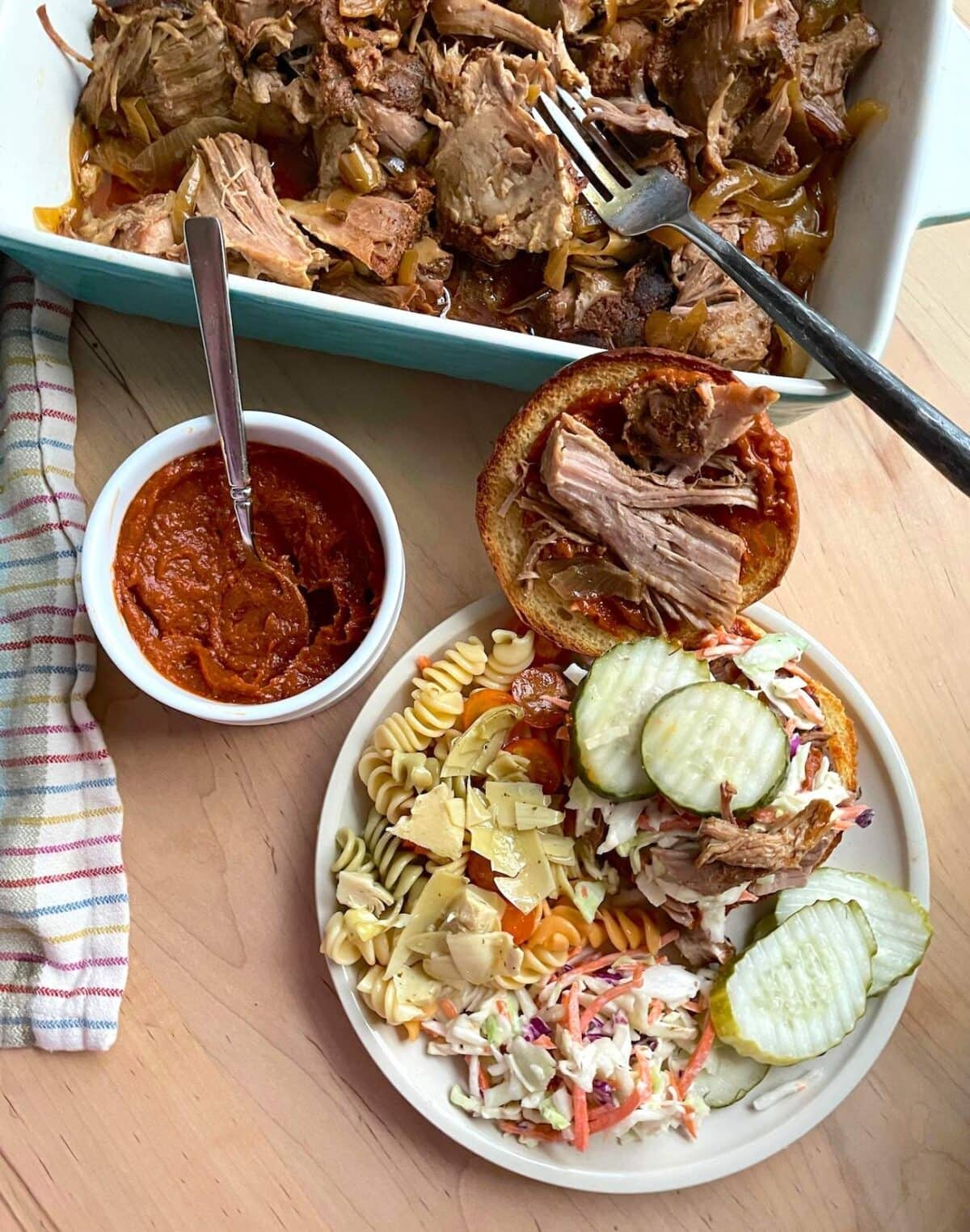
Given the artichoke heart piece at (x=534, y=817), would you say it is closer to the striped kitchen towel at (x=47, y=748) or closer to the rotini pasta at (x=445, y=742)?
the rotini pasta at (x=445, y=742)

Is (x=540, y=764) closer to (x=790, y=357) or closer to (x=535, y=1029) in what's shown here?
(x=535, y=1029)

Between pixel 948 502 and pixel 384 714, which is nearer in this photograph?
pixel 384 714

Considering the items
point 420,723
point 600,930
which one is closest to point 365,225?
point 420,723

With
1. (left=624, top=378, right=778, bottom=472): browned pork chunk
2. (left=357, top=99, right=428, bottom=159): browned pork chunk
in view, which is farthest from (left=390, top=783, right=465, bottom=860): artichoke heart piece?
(left=357, top=99, right=428, bottom=159): browned pork chunk

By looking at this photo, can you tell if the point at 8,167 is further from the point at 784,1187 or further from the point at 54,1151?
the point at 784,1187

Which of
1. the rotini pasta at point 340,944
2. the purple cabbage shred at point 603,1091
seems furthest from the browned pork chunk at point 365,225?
the purple cabbage shred at point 603,1091

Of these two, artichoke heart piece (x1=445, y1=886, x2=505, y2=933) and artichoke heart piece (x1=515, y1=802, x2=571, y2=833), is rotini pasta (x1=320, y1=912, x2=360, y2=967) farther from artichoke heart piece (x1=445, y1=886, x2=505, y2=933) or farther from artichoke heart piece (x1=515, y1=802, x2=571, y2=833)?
artichoke heart piece (x1=515, y1=802, x2=571, y2=833)

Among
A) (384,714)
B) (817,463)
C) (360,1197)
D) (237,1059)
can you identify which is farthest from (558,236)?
(360,1197)
